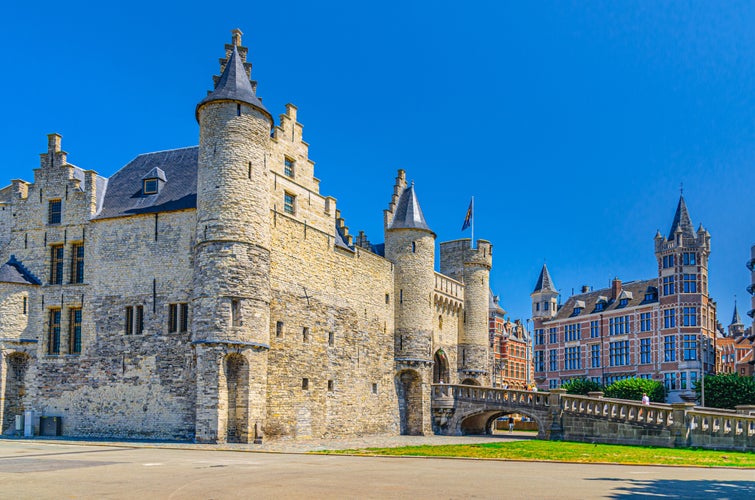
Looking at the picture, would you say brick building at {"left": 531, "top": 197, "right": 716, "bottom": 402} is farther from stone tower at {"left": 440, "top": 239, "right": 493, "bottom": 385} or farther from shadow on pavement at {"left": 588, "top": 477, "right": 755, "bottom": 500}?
shadow on pavement at {"left": 588, "top": 477, "right": 755, "bottom": 500}

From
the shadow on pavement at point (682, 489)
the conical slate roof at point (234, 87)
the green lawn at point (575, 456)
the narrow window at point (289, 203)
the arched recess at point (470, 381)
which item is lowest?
the green lawn at point (575, 456)

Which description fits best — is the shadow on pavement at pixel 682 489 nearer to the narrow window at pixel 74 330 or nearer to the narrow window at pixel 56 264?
the narrow window at pixel 74 330

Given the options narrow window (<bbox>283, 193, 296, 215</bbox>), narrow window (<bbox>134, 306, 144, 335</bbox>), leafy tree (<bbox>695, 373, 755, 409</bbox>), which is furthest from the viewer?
leafy tree (<bbox>695, 373, 755, 409</bbox>)

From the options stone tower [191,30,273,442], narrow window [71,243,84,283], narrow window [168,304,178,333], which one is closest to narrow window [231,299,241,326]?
stone tower [191,30,273,442]

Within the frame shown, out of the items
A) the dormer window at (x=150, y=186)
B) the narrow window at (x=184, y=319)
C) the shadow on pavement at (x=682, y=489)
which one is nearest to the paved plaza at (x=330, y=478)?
the shadow on pavement at (x=682, y=489)

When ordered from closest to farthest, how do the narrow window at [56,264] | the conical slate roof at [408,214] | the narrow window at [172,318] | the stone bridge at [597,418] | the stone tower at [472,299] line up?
the stone bridge at [597,418]
the narrow window at [172,318]
the narrow window at [56,264]
the conical slate roof at [408,214]
the stone tower at [472,299]

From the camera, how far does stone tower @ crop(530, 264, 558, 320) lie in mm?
83125

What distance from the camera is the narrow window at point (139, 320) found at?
102ft

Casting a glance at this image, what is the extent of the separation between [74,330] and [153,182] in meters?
7.49

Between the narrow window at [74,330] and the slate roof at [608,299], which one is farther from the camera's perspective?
the slate roof at [608,299]

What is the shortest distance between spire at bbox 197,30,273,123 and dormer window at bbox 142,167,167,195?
4193 mm

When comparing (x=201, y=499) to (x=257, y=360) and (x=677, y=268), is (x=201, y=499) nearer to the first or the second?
(x=257, y=360)

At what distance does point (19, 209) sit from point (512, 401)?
88.3ft

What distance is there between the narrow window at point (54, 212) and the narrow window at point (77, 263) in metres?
1.59
